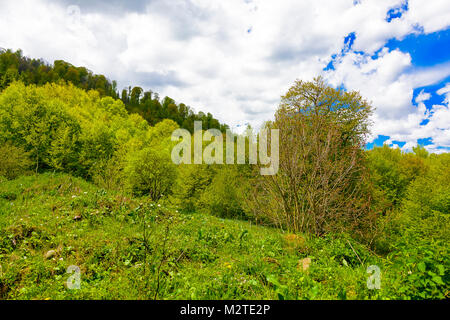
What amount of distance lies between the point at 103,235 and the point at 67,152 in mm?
21856

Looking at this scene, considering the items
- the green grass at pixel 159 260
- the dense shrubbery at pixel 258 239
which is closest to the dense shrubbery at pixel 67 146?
the dense shrubbery at pixel 258 239

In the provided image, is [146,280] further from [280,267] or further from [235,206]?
[235,206]

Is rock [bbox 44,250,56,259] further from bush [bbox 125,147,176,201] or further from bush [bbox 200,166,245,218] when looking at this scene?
bush [bbox 200,166,245,218]

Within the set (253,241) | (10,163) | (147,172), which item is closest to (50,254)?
(253,241)

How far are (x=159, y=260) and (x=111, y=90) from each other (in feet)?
294

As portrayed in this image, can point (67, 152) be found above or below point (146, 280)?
above

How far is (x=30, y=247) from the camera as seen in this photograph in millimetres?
4684

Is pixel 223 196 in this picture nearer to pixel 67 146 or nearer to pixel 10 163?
pixel 10 163

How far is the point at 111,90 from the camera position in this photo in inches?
3088

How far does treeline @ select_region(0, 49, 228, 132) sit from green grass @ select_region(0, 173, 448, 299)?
58525mm

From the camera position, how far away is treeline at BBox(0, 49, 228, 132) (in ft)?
202

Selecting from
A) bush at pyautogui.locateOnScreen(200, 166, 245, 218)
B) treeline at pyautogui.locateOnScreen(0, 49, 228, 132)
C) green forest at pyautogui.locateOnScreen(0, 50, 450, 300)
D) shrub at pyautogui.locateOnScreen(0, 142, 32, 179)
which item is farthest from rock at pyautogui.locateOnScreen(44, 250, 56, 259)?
treeline at pyautogui.locateOnScreen(0, 49, 228, 132)
